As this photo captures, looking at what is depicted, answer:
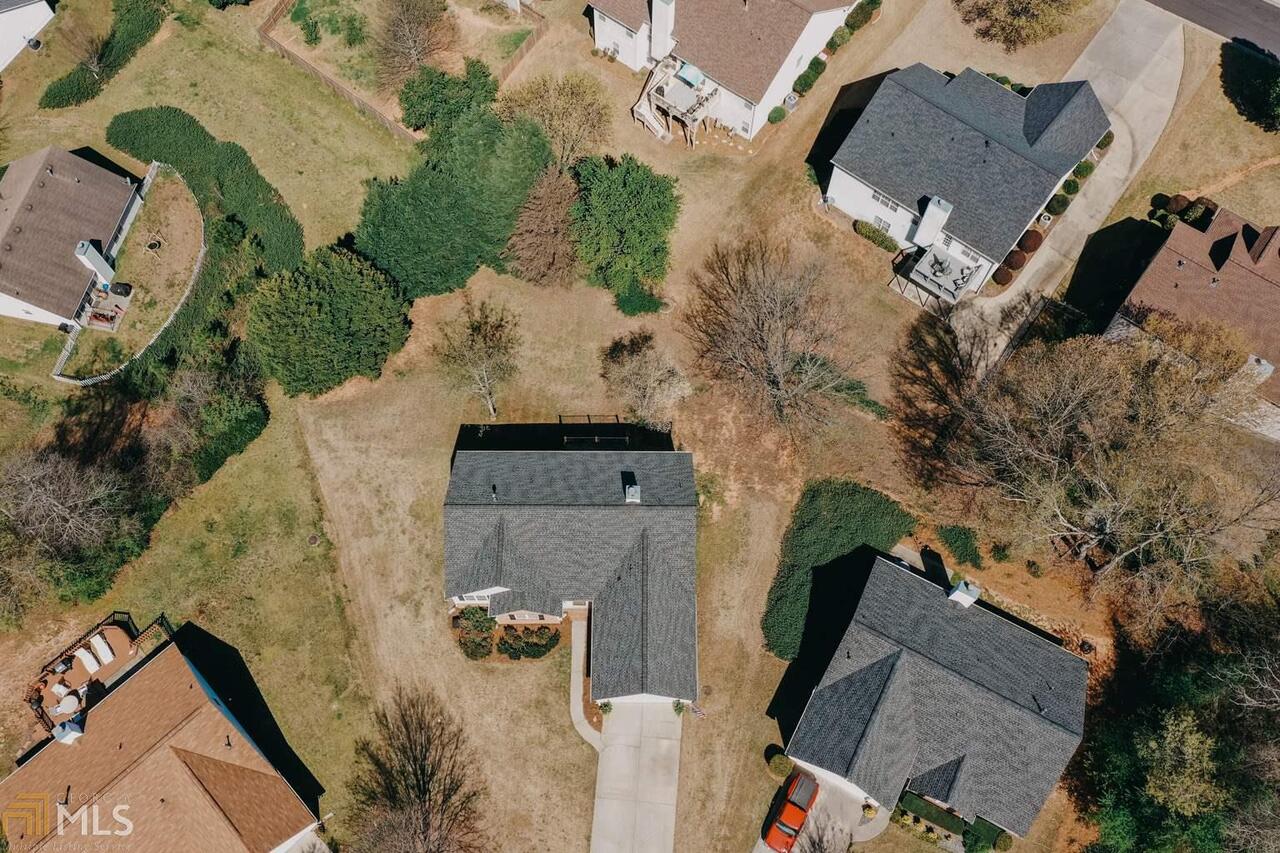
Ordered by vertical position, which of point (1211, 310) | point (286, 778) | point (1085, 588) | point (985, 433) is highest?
point (1211, 310)

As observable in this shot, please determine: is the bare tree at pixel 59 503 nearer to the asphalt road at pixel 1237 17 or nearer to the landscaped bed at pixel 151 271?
the landscaped bed at pixel 151 271

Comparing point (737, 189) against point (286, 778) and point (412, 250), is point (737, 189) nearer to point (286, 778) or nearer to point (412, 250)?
point (412, 250)

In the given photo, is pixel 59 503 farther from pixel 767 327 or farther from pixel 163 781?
pixel 767 327

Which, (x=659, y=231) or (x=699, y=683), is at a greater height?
(x=659, y=231)

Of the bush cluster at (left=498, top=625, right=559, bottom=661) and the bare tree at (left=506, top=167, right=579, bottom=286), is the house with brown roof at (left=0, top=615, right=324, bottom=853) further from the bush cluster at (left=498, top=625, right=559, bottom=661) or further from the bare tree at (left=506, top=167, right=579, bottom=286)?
the bare tree at (left=506, top=167, right=579, bottom=286)

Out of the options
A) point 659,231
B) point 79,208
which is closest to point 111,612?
point 79,208

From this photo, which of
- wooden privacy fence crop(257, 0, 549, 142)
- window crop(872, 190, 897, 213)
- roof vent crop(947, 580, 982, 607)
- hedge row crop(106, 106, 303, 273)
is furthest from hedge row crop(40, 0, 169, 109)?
roof vent crop(947, 580, 982, 607)

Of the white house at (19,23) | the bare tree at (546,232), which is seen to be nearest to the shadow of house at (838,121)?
the bare tree at (546,232)
